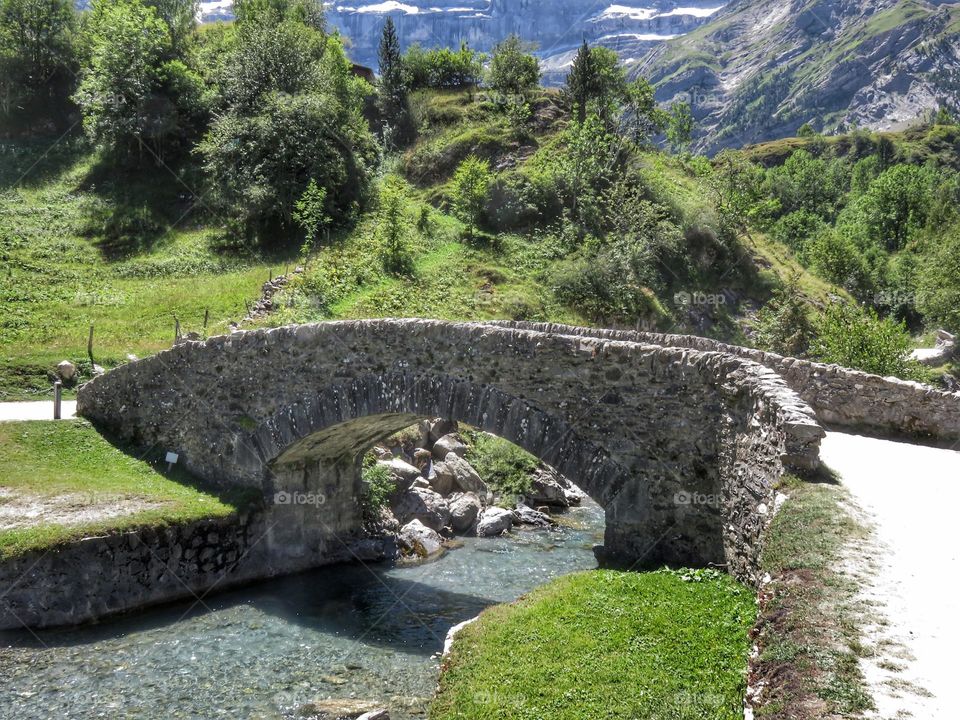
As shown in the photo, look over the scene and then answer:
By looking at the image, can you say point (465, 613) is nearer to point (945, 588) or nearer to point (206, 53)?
point (945, 588)

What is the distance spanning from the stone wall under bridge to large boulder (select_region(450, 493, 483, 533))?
310 cm

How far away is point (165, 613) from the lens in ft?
56.1

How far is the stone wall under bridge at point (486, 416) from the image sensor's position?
12797 millimetres

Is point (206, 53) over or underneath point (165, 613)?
over

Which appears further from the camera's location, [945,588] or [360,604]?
[360,604]

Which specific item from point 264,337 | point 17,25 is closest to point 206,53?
point 17,25

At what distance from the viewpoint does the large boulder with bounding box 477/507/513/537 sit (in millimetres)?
23172

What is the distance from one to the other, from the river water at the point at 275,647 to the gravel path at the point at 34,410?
26.6 ft

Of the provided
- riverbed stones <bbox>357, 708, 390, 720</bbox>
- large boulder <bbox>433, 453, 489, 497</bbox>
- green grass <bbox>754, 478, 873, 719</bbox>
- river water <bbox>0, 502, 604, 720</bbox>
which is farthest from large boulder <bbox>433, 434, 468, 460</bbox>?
green grass <bbox>754, 478, 873, 719</bbox>

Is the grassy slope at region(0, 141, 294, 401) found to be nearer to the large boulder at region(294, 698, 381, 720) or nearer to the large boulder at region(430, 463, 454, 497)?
the large boulder at region(430, 463, 454, 497)

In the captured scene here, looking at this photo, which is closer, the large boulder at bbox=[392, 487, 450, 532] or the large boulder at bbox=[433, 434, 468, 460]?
the large boulder at bbox=[392, 487, 450, 532]

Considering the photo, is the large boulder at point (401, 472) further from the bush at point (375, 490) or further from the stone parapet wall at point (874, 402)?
the stone parapet wall at point (874, 402)

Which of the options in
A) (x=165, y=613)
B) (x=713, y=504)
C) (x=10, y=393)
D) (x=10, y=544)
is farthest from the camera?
(x=10, y=393)

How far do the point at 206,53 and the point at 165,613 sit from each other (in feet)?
157
